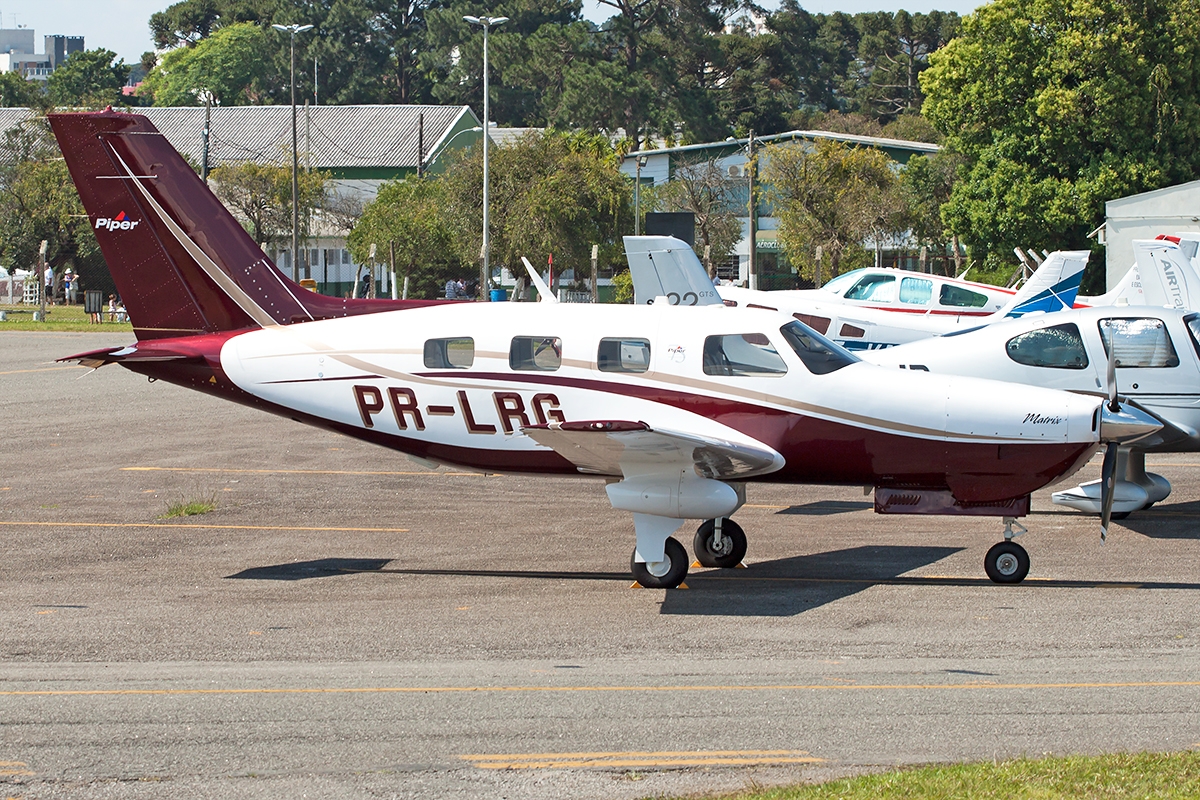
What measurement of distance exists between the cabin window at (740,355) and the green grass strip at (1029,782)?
17.4ft

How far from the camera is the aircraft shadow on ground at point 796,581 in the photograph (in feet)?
35.4

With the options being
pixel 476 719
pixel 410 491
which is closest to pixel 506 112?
pixel 410 491

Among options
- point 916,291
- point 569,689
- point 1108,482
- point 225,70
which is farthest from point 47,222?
point 569,689

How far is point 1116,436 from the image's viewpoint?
1127cm

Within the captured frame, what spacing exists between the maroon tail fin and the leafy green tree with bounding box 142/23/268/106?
10302 centimetres

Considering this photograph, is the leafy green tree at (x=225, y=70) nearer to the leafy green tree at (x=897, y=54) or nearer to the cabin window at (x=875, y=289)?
the leafy green tree at (x=897, y=54)

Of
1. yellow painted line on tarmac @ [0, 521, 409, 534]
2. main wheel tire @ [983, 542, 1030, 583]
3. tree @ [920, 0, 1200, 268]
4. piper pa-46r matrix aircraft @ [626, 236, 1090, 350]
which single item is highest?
tree @ [920, 0, 1200, 268]

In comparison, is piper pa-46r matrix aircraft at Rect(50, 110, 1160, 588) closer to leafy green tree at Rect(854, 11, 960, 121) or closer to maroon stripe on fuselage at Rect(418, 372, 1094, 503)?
maroon stripe on fuselage at Rect(418, 372, 1094, 503)

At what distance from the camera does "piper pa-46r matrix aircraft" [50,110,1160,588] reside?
1124 centimetres

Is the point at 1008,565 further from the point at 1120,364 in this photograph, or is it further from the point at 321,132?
the point at 321,132

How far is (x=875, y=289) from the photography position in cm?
2566

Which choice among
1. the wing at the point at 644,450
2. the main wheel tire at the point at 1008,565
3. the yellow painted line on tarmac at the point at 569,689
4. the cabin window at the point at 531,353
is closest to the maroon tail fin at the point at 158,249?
the cabin window at the point at 531,353

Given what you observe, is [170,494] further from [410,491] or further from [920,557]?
[920,557]

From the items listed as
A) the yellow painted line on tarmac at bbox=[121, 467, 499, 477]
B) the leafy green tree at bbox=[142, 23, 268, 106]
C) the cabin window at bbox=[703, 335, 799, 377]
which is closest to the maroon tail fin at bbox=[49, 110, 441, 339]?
the cabin window at bbox=[703, 335, 799, 377]
